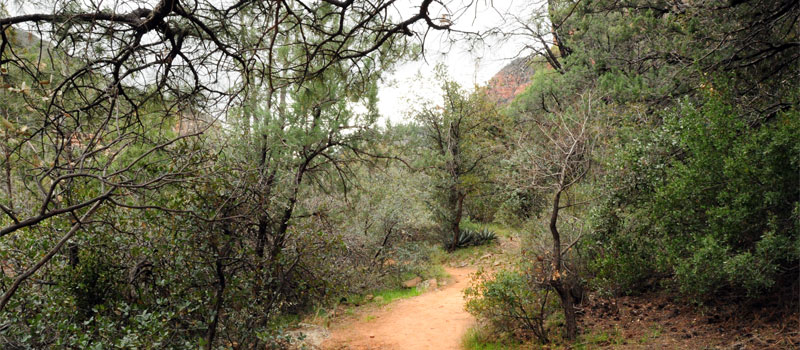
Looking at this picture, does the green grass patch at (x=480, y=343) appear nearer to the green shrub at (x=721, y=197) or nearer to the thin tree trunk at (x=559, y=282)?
the thin tree trunk at (x=559, y=282)

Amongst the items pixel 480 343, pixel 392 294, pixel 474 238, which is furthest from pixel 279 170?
pixel 474 238

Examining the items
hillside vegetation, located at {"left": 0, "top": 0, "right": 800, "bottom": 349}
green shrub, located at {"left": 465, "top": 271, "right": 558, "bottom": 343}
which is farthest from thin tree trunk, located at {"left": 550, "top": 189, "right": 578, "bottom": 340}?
green shrub, located at {"left": 465, "top": 271, "right": 558, "bottom": 343}

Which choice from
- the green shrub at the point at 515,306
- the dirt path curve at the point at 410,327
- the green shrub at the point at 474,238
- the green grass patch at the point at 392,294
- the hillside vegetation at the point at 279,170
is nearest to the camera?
the hillside vegetation at the point at 279,170

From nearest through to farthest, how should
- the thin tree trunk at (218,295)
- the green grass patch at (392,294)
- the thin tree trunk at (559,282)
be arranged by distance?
the thin tree trunk at (218,295) < the thin tree trunk at (559,282) < the green grass patch at (392,294)

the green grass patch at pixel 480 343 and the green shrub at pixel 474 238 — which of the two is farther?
the green shrub at pixel 474 238

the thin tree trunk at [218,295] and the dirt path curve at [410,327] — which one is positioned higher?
the thin tree trunk at [218,295]

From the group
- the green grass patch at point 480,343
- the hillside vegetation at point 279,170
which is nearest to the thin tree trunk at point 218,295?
the hillside vegetation at point 279,170

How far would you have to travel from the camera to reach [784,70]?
4.79 metres

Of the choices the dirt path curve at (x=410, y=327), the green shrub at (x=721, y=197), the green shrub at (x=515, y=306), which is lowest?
the dirt path curve at (x=410, y=327)

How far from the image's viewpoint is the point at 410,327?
8.38 m

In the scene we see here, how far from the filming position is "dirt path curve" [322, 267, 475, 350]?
742cm

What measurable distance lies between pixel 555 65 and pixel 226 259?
11.8m

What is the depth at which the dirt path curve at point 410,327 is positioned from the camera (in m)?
7.42

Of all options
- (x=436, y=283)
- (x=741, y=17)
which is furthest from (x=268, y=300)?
(x=436, y=283)
